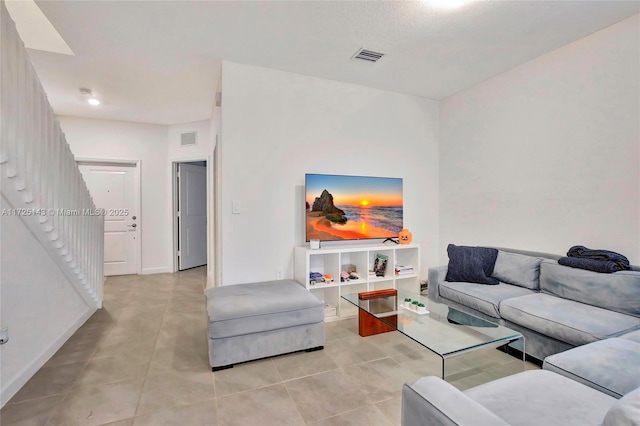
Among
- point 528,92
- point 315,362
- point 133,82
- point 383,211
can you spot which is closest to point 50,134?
point 133,82

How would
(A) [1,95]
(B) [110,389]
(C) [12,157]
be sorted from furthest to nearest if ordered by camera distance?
1. (B) [110,389]
2. (C) [12,157]
3. (A) [1,95]

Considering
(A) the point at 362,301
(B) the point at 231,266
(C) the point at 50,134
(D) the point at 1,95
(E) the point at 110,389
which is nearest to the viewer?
(D) the point at 1,95

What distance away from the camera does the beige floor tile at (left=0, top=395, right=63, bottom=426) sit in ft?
5.68

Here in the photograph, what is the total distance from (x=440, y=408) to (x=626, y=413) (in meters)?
0.46

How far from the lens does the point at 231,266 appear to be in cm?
309

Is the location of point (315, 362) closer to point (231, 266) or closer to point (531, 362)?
point (231, 266)

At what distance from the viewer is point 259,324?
2.33 metres

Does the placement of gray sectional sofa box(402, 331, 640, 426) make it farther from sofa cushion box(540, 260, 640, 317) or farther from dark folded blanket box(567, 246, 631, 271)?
dark folded blanket box(567, 246, 631, 271)

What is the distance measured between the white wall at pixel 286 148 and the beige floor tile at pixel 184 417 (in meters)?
1.34

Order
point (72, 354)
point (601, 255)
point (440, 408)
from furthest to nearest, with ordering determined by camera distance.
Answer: point (72, 354)
point (601, 255)
point (440, 408)

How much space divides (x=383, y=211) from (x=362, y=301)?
4.32 ft

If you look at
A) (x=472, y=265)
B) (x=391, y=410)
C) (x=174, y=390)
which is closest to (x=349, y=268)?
(x=472, y=265)

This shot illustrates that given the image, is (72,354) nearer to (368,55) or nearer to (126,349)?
(126,349)

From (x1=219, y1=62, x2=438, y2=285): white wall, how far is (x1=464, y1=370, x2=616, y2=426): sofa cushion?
234 centimetres
